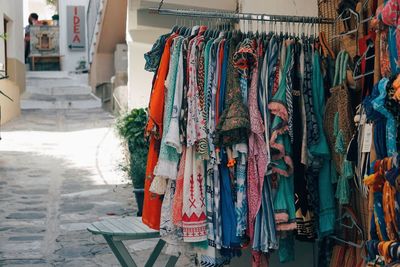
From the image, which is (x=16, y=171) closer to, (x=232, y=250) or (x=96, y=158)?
(x=96, y=158)

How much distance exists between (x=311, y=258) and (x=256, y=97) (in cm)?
137

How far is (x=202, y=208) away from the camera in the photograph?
11.6 ft

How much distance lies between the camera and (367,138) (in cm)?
309

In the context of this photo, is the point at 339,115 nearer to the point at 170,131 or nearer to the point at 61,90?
the point at 170,131

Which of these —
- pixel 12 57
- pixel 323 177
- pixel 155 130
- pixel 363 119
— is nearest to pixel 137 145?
pixel 155 130

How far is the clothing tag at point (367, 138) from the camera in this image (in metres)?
3.06

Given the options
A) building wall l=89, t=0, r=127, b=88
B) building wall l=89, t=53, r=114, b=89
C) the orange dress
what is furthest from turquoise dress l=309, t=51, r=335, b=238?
building wall l=89, t=53, r=114, b=89

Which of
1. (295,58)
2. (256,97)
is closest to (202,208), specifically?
(256,97)

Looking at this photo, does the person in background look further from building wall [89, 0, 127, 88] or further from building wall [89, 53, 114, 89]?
building wall [89, 53, 114, 89]

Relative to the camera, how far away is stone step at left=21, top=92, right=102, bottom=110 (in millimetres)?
17188

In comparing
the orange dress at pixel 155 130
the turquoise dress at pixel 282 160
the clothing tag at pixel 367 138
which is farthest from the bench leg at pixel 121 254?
the clothing tag at pixel 367 138

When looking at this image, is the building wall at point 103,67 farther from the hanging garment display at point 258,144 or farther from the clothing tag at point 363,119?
the clothing tag at point 363,119

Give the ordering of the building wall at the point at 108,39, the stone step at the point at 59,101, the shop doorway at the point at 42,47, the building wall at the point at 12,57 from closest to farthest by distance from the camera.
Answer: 1. the building wall at the point at 12,57
2. the building wall at the point at 108,39
3. the stone step at the point at 59,101
4. the shop doorway at the point at 42,47

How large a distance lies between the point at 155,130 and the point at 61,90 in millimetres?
16466
